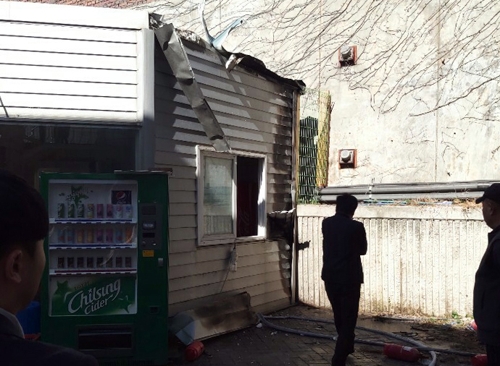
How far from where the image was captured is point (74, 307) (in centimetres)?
591

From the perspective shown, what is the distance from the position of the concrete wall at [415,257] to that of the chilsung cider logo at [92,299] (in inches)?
162

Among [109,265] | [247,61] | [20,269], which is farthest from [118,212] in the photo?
[20,269]

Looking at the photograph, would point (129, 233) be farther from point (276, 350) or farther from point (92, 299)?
point (276, 350)

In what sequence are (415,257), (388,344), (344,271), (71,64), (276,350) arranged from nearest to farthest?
1. (344,271)
2. (71,64)
3. (388,344)
4. (276,350)
5. (415,257)

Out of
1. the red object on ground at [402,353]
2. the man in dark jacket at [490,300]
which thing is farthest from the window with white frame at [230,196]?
the man in dark jacket at [490,300]

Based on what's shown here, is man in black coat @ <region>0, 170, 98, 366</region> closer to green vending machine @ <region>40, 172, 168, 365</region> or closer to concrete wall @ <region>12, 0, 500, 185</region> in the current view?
green vending machine @ <region>40, 172, 168, 365</region>

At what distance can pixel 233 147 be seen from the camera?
315 inches

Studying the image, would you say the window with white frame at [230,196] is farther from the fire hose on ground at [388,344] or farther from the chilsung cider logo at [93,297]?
the chilsung cider logo at [93,297]

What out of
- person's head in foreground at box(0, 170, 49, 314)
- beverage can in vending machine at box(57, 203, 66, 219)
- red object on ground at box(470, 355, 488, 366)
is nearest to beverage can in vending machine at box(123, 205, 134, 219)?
beverage can in vending machine at box(57, 203, 66, 219)

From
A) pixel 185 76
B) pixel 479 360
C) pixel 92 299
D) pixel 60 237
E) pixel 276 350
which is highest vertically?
pixel 185 76

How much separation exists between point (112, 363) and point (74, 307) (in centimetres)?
69

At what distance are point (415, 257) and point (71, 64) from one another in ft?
17.9

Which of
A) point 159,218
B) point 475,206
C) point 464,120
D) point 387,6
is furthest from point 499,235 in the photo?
→ point 387,6

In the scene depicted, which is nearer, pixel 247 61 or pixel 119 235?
pixel 119 235
